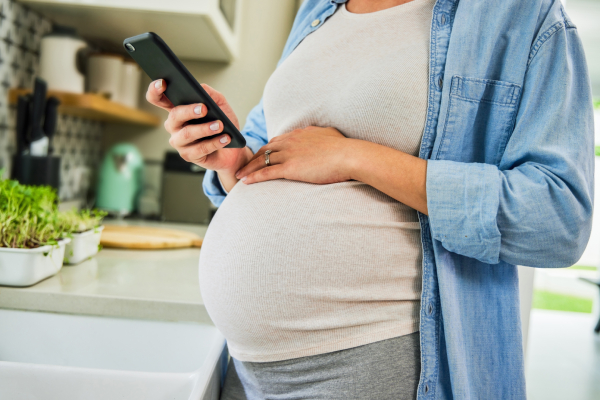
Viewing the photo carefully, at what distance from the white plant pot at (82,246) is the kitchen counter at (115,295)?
1.1 inches

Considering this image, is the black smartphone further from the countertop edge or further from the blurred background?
Result: the blurred background

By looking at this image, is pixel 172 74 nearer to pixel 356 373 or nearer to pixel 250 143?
pixel 250 143

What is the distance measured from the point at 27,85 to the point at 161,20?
49 centimetres

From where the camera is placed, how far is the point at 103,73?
150 centimetres

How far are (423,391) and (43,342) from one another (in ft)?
2.16

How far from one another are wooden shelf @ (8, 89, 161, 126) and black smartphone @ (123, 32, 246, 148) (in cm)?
86

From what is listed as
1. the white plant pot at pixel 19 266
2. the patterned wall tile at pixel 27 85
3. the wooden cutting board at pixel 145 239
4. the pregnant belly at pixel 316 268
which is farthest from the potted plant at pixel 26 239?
the patterned wall tile at pixel 27 85

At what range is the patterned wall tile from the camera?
Result: 1.26 meters

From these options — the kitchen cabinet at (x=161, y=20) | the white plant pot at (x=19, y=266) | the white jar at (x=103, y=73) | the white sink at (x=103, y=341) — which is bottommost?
the white sink at (x=103, y=341)

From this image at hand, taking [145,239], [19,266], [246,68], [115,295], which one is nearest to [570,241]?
[115,295]

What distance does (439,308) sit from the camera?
0.53 m

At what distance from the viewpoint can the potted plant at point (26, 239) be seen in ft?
2.53

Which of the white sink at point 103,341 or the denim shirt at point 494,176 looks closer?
the denim shirt at point 494,176

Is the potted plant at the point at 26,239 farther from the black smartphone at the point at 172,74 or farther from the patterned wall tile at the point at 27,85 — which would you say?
the patterned wall tile at the point at 27,85
